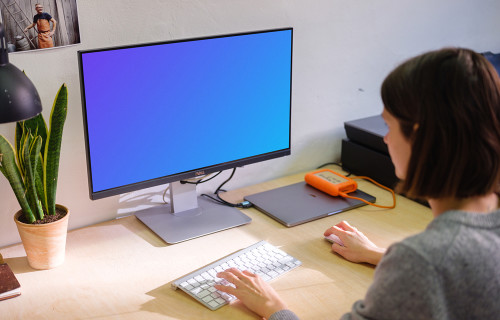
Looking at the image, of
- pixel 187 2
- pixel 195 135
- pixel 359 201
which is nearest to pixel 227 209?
pixel 195 135

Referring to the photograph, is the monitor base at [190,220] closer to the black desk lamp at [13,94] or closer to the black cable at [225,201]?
the black cable at [225,201]

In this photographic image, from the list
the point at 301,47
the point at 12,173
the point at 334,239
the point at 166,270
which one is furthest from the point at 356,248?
the point at 12,173

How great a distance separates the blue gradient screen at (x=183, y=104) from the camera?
1.41m

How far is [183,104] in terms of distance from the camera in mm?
1527

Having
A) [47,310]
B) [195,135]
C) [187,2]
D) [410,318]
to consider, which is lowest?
[47,310]

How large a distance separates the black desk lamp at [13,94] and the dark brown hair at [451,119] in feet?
2.26

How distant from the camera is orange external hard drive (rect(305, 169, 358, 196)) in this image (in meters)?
1.80

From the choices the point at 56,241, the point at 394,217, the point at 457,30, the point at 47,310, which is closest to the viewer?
the point at 47,310

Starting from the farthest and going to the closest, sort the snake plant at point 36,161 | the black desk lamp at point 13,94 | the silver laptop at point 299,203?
1. the silver laptop at point 299,203
2. the snake plant at point 36,161
3. the black desk lamp at point 13,94

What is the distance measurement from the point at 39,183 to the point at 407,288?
0.91 meters

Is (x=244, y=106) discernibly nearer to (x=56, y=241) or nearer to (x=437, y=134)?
(x=56, y=241)

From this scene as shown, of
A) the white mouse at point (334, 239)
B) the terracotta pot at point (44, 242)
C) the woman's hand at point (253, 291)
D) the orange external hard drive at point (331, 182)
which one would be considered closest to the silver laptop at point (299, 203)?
the orange external hard drive at point (331, 182)

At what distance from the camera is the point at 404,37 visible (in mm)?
2150

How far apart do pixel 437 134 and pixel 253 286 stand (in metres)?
0.55
